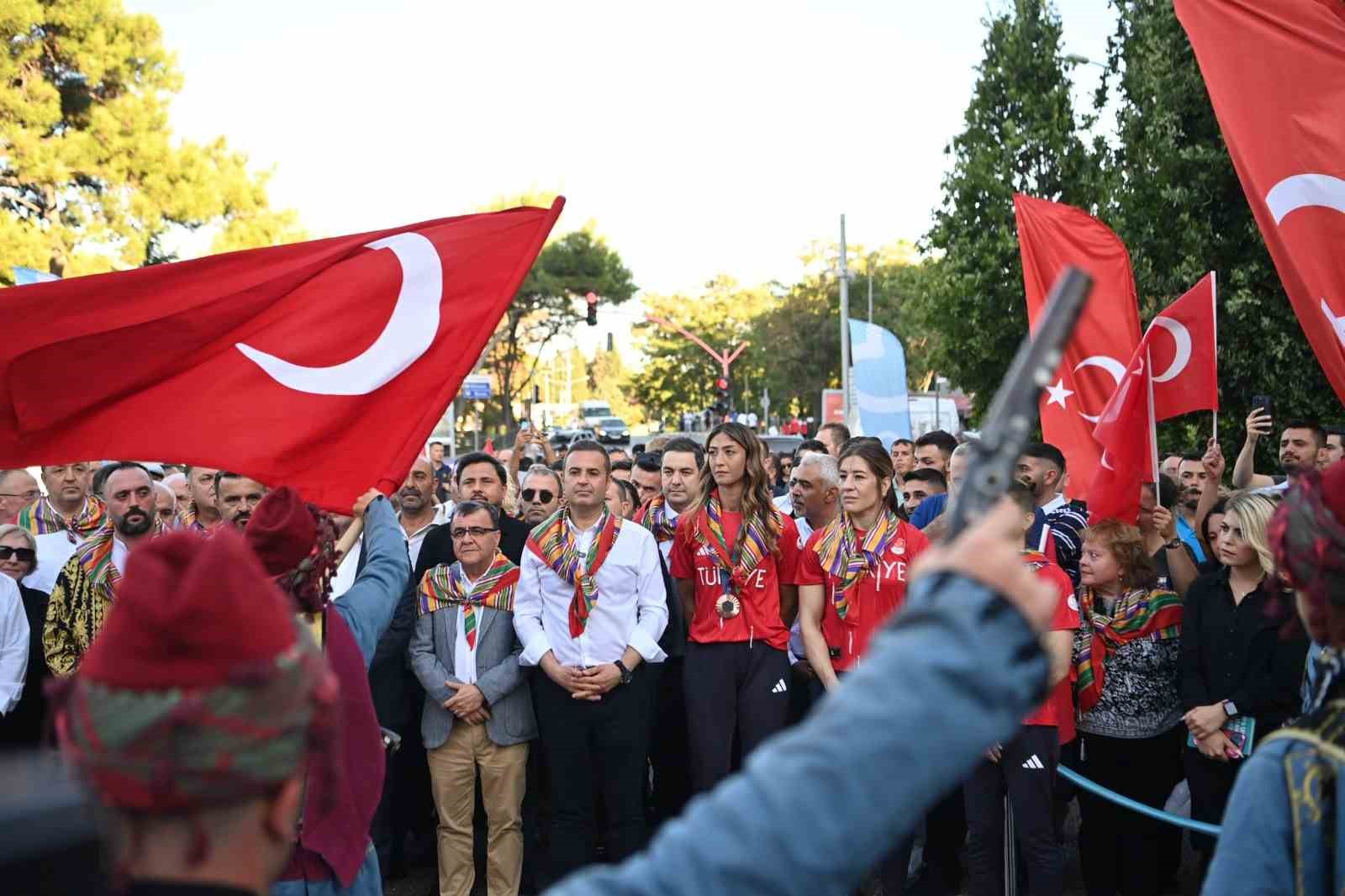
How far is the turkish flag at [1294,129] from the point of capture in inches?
214

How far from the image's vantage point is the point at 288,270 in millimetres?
5016

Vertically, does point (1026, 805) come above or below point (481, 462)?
below

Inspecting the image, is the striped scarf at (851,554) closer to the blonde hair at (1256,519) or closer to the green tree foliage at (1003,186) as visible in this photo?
the blonde hair at (1256,519)

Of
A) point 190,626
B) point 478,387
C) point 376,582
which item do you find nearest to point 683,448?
point 376,582

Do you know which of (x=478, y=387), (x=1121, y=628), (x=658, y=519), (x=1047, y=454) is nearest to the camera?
(x=1121, y=628)

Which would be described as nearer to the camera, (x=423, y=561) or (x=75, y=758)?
(x=75, y=758)

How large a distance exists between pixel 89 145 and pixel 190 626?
29870mm

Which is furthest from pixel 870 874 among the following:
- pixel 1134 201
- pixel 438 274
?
pixel 1134 201

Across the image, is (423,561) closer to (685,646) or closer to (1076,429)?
(685,646)

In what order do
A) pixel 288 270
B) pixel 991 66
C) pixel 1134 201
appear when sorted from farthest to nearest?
pixel 991 66 → pixel 1134 201 → pixel 288 270

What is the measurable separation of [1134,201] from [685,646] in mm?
7820

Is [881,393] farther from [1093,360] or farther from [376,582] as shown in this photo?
[376,582]

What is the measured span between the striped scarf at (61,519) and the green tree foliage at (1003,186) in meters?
15.9

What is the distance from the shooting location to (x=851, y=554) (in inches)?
248
